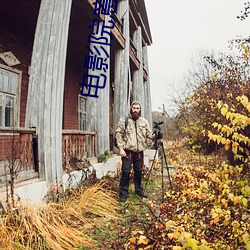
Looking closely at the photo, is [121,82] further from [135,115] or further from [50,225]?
[50,225]

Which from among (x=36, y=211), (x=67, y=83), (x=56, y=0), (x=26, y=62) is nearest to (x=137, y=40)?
(x=67, y=83)

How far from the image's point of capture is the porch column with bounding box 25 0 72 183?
13.0ft

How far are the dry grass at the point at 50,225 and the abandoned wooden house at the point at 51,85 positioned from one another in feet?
1.83

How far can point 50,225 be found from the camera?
114 inches

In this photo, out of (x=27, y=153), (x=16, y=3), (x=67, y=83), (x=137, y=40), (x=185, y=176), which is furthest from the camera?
(x=137, y=40)

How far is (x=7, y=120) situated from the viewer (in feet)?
22.5

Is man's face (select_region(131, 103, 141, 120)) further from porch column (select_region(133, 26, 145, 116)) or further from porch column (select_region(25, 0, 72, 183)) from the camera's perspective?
porch column (select_region(133, 26, 145, 116))

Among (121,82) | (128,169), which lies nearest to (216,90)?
(121,82)

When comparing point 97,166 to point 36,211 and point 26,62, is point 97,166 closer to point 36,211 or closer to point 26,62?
point 36,211

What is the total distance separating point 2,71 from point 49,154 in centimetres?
387

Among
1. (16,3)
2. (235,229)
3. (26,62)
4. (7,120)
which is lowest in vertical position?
(235,229)

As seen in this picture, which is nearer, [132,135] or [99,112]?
[132,135]

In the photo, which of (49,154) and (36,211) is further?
(49,154)

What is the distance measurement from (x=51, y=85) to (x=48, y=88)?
0.08 m
